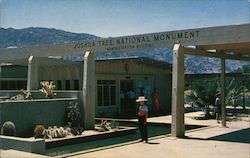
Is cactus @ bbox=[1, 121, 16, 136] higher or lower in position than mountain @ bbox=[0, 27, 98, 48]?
lower

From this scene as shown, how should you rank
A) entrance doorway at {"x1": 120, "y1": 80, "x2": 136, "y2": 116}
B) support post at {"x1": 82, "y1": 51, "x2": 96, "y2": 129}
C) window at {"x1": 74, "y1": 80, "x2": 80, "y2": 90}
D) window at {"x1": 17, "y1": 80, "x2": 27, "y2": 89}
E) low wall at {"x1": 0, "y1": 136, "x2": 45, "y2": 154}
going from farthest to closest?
window at {"x1": 17, "y1": 80, "x2": 27, "y2": 89}
entrance doorway at {"x1": 120, "y1": 80, "x2": 136, "y2": 116}
window at {"x1": 74, "y1": 80, "x2": 80, "y2": 90}
support post at {"x1": 82, "y1": 51, "x2": 96, "y2": 129}
low wall at {"x1": 0, "y1": 136, "x2": 45, "y2": 154}

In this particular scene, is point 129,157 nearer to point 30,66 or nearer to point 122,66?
point 30,66

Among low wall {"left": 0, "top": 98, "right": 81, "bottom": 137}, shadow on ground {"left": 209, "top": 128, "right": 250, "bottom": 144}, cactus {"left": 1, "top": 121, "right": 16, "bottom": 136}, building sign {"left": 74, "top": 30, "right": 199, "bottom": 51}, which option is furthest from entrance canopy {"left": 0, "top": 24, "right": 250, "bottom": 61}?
cactus {"left": 1, "top": 121, "right": 16, "bottom": 136}

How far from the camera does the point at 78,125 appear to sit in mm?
17141

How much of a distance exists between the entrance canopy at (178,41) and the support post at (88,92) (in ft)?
1.61

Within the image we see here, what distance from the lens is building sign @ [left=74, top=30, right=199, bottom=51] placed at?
14.9m

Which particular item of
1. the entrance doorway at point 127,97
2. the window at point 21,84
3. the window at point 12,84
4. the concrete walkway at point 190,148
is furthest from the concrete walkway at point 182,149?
the window at point 21,84

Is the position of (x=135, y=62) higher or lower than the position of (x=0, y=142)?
higher

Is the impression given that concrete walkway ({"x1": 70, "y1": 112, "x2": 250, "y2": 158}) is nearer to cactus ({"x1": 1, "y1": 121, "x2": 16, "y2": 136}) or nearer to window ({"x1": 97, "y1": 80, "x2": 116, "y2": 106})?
cactus ({"x1": 1, "y1": 121, "x2": 16, "y2": 136})

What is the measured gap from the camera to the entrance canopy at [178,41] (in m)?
13.8

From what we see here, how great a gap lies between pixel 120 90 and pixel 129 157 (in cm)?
1676

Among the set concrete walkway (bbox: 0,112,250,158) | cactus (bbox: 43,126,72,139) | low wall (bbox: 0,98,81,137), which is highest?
low wall (bbox: 0,98,81,137)

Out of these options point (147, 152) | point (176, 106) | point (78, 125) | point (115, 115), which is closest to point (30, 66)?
point (78, 125)

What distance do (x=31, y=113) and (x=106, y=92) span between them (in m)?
11.1
